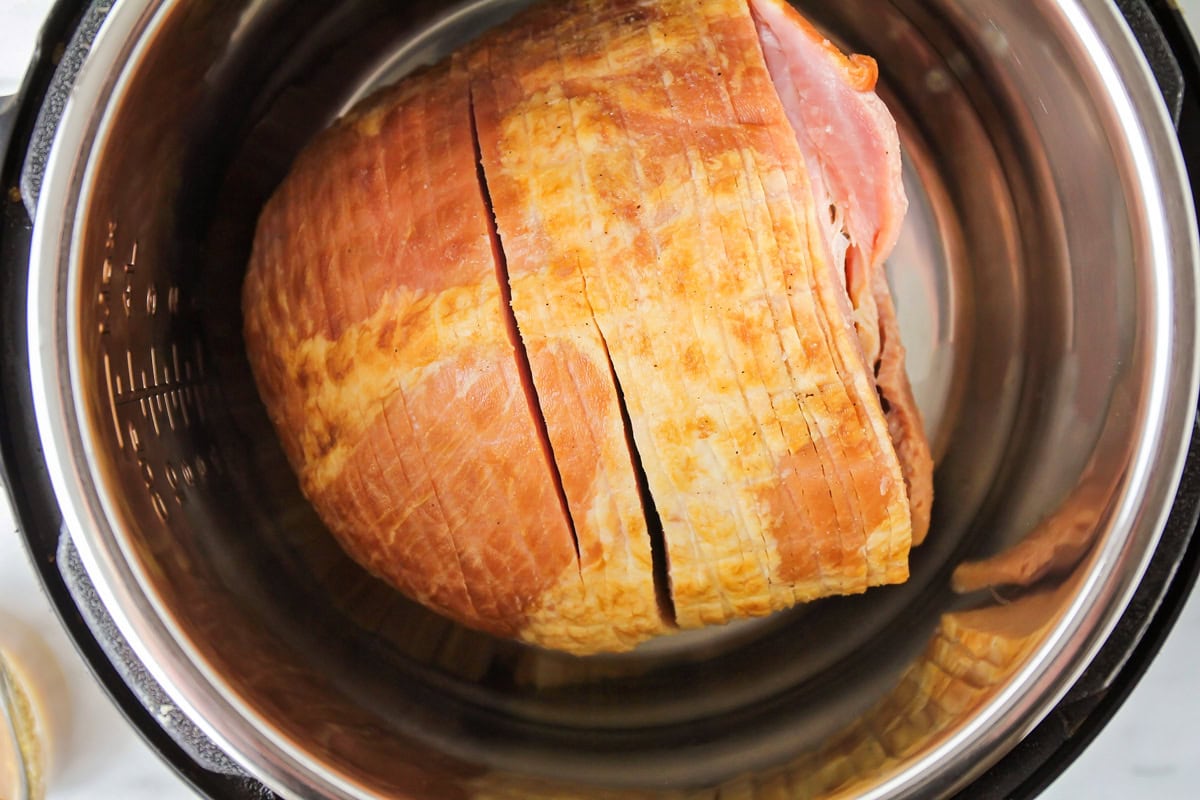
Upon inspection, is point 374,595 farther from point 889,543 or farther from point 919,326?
point 919,326

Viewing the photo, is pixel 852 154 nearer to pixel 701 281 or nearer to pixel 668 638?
pixel 701 281

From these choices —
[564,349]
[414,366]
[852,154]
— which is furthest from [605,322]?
[852,154]

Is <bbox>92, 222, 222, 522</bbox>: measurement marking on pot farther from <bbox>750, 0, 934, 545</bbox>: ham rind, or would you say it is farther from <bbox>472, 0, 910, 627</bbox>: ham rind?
<bbox>750, 0, 934, 545</bbox>: ham rind

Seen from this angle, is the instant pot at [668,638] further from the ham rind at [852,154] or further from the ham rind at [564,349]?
the ham rind at [564,349]

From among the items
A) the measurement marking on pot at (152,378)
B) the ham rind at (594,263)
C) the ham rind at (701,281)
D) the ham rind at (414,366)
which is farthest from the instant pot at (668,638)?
the ham rind at (594,263)

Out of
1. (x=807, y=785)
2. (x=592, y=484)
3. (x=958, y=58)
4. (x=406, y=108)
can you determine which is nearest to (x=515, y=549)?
(x=592, y=484)

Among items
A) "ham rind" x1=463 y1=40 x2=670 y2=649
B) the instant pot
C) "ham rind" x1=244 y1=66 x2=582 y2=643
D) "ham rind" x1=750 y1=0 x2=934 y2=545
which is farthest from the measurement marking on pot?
"ham rind" x1=750 y1=0 x2=934 y2=545
